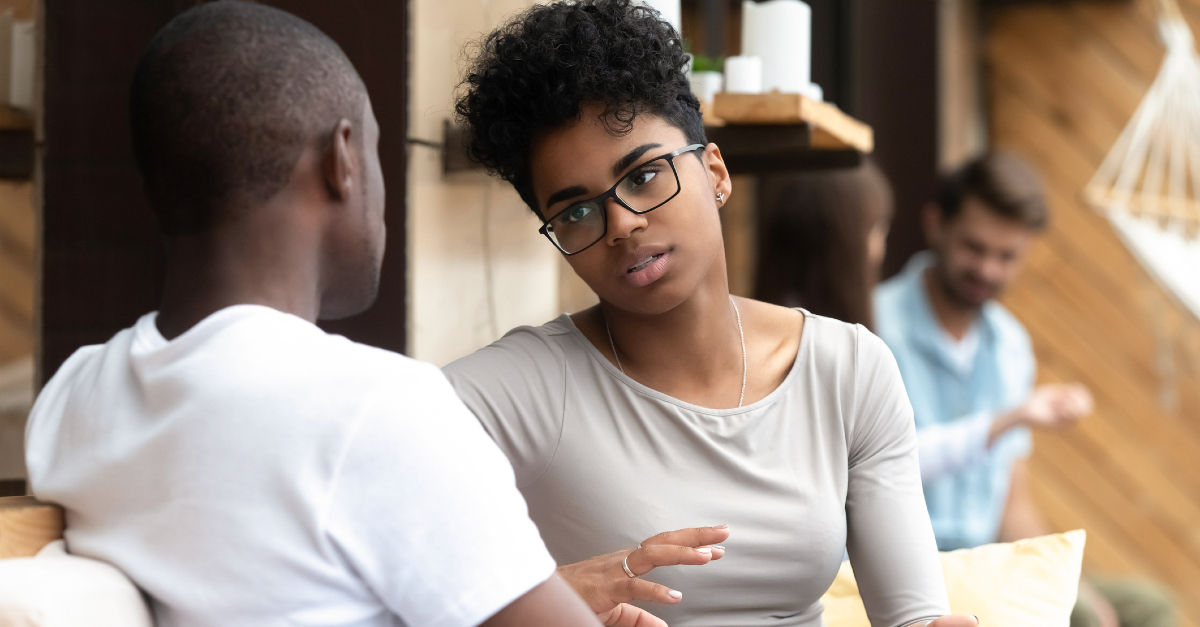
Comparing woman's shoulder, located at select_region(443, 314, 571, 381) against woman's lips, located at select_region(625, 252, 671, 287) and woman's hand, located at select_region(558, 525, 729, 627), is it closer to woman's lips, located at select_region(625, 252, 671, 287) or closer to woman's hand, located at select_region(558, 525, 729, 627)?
woman's lips, located at select_region(625, 252, 671, 287)

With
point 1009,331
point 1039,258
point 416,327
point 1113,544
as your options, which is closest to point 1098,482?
point 1113,544

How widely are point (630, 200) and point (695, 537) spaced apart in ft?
1.14

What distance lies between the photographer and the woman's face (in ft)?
3.47

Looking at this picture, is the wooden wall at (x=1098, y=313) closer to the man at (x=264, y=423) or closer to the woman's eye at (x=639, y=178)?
the woman's eye at (x=639, y=178)

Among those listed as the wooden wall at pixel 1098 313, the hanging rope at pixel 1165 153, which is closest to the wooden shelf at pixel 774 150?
the hanging rope at pixel 1165 153

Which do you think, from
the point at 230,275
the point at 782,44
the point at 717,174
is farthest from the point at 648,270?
the point at 782,44

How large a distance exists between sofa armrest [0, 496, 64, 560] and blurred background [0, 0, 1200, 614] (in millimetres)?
456

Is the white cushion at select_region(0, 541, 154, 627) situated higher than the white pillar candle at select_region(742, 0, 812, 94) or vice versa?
the white pillar candle at select_region(742, 0, 812, 94)

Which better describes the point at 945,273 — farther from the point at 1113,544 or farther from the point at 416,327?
the point at 416,327

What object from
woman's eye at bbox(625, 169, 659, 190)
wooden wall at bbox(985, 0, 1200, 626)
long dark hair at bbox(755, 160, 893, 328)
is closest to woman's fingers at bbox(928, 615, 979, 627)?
woman's eye at bbox(625, 169, 659, 190)

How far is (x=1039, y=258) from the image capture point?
3775mm

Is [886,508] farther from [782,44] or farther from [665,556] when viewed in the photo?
[782,44]

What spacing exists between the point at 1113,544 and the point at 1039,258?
1.04 metres

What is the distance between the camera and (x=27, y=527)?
2.52ft
